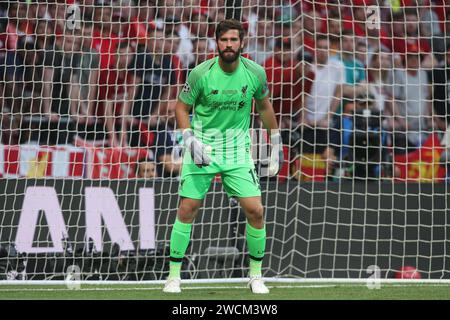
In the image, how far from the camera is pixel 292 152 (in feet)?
36.1

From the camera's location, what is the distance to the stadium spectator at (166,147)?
429 inches

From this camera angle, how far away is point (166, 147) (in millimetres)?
10898

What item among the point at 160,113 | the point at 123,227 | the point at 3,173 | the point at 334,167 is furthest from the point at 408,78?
the point at 3,173

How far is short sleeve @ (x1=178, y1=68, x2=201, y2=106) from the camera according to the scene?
7.89m

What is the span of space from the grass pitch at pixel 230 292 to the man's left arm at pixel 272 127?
1.02 metres

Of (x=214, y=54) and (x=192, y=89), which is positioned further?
(x=214, y=54)

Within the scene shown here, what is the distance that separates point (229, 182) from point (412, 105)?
13.5 feet

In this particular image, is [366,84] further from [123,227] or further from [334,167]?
[123,227]

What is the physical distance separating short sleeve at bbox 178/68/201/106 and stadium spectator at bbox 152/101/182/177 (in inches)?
116

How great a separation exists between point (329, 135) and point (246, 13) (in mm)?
1624

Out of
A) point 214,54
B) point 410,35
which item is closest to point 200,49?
point 214,54

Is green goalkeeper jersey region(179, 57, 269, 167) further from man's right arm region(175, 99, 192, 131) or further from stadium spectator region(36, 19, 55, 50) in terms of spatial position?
stadium spectator region(36, 19, 55, 50)

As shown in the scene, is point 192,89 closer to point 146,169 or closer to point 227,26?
point 227,26

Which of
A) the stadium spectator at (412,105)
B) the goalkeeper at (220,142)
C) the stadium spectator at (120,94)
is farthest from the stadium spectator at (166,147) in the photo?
the goalkeeper at (220,142)
